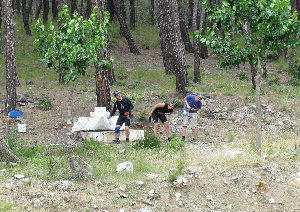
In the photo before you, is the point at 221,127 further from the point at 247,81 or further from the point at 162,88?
the point at 247,81

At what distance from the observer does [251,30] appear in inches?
382

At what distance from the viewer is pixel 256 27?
946 cm

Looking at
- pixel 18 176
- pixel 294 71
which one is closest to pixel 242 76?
pixel 294 71

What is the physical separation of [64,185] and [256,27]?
215 inches

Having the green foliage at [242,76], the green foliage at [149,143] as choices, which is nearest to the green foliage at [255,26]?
the green foliage at [149,143]

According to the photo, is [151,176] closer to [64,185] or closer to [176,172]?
[176,172]

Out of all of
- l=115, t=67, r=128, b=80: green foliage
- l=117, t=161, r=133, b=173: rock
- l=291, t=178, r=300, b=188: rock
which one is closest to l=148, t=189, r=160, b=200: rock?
l=117, t=161, r=133, b=173: rock

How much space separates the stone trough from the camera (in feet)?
39.3

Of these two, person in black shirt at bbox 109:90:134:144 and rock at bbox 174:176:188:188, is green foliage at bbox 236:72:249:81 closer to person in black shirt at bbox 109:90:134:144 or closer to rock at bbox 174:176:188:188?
person in black shirt at bbox 109:90:134:144

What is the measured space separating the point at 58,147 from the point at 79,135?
1.75m

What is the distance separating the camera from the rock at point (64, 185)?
7566 mm

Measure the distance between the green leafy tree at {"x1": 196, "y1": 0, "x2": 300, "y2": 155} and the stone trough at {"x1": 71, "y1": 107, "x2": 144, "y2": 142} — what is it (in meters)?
3.93

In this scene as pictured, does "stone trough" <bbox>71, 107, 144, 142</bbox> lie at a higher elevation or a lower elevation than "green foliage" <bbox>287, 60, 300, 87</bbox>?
lower

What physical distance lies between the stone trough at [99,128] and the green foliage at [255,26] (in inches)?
154
